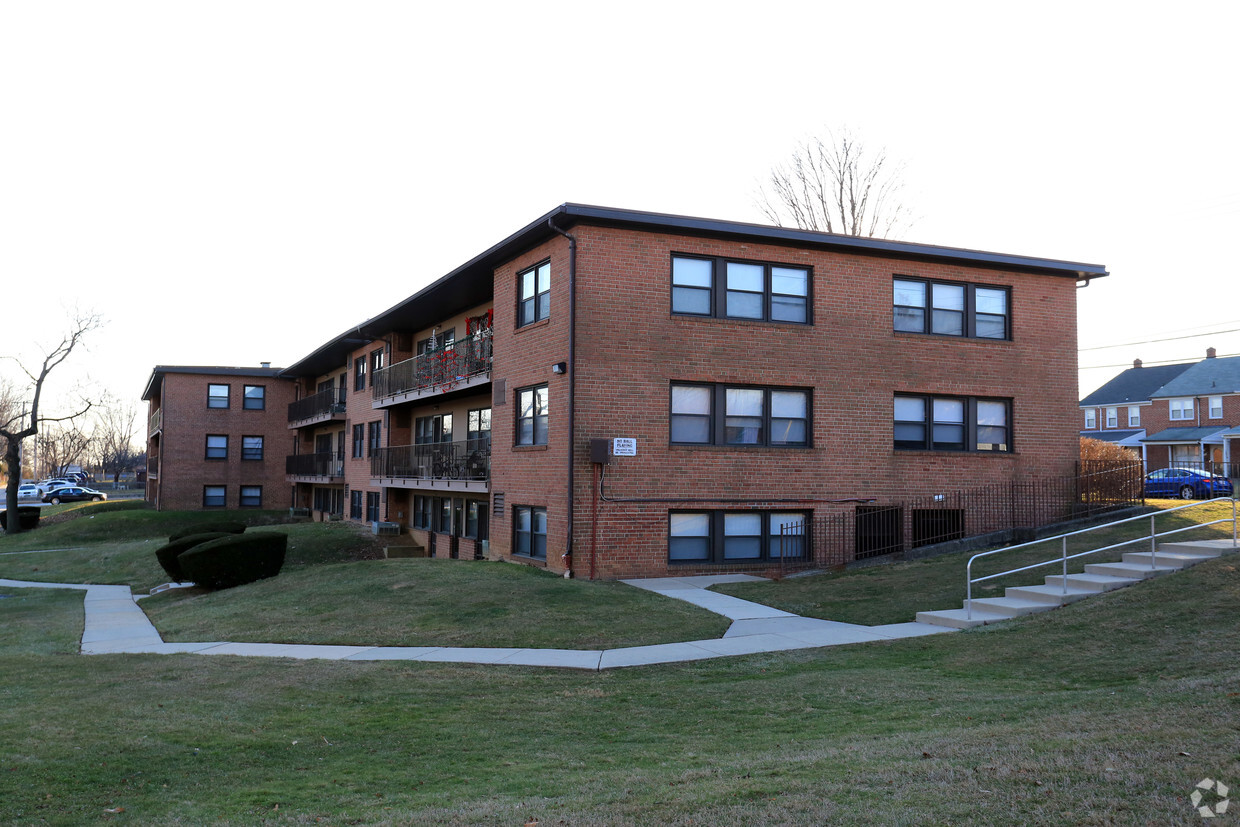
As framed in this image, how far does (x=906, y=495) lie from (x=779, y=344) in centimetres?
479

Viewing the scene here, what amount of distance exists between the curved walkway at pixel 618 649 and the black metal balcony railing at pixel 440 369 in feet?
33.2

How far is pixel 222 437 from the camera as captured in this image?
50.8 m

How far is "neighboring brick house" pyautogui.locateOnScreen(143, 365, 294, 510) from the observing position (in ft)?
163

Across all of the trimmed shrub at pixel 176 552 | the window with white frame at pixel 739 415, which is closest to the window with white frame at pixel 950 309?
the window with white frame at pixel 739 415

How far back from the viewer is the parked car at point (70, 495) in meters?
70.8

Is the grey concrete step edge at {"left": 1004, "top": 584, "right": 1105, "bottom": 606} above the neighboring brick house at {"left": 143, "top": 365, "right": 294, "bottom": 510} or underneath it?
underneath

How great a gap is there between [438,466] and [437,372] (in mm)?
2806

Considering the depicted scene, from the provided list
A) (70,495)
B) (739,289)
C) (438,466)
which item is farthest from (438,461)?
(70,495)

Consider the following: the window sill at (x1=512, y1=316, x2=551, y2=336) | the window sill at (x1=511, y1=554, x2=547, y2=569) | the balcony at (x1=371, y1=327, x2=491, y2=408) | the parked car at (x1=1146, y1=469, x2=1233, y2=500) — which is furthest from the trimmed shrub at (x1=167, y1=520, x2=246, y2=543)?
the parked car at (x1=1146, y1=469, x2=1233, y2=500)

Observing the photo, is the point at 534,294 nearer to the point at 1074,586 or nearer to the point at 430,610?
the point at 430,610

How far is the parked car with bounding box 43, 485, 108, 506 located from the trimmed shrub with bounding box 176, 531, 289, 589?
5705 centimetres

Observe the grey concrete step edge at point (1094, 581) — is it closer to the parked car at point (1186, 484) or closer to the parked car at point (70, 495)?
the parked car at point (1186, 484)

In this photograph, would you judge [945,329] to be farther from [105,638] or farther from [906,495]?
[105,638]

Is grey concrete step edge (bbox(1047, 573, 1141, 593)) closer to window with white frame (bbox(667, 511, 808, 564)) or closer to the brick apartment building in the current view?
window with white frame (bbox(667, 511, 808, 564))
